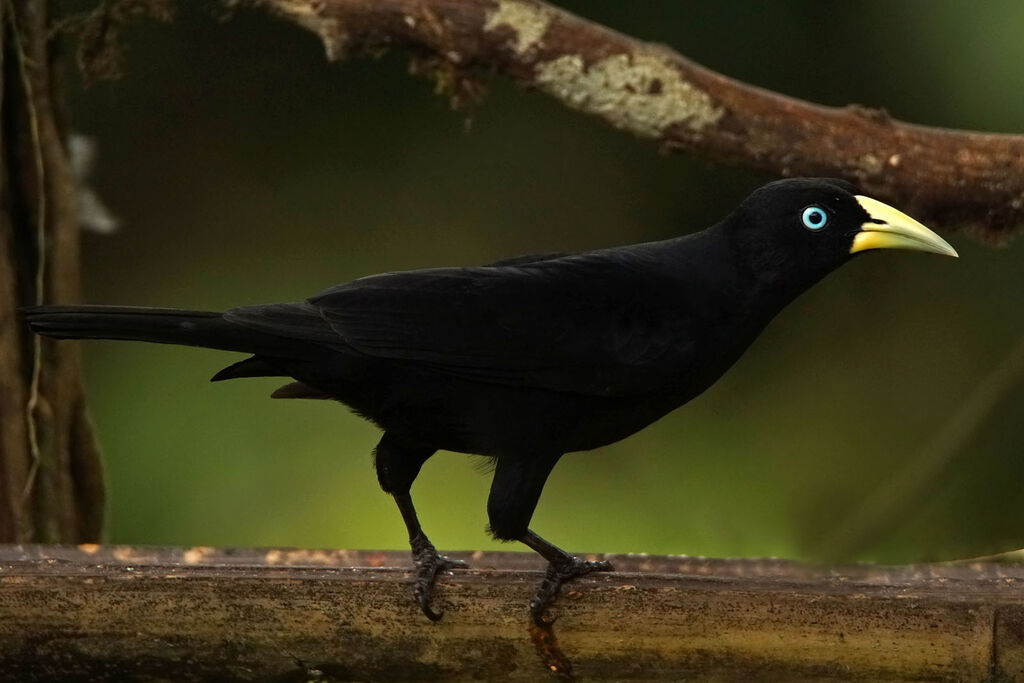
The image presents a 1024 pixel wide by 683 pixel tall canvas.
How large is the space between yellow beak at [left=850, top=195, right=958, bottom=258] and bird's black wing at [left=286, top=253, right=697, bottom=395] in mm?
245

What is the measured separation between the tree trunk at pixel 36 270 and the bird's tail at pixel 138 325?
0.99 m

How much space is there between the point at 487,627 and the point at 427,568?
11 cm

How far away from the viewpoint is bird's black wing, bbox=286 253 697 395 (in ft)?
5.27

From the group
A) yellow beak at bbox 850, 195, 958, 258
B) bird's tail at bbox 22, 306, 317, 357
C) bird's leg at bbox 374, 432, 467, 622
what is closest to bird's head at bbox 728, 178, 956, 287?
yellow beak at bbox 850, 195, 958, 258

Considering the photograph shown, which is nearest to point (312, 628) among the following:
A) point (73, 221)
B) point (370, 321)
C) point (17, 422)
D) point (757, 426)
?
point (370, 321)

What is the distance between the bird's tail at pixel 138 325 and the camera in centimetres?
145

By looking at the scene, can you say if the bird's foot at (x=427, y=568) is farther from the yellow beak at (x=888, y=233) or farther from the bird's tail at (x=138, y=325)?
the yellow beak at (x=888, y=233)

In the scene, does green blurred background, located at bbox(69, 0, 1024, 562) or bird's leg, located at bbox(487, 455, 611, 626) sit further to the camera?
green blurred background, located at bbox(69, 0, 1024, 562)

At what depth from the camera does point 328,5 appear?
2.18 metres

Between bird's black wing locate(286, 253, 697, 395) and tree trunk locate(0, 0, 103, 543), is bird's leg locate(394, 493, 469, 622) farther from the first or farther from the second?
tree trunk locate(0, 0, 103, 543)

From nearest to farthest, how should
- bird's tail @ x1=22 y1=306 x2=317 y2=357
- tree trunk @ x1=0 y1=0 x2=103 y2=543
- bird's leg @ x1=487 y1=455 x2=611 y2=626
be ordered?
1. bird's tail @ x1=22 y1=306 x2=317 y2=357
2. bird's leg @ x1=487 y1=455 x2=611 y2=626
3. tree trunk @ x1=0 y1=0 x2=103 y2=543

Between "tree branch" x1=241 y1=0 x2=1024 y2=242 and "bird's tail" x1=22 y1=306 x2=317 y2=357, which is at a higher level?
"tree branch" x1=241 y1=0 x2=1024 y2=242

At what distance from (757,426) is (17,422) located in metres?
1.78

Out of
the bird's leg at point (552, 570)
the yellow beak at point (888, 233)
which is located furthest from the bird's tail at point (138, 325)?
the yellow beak at point (888, 233)
